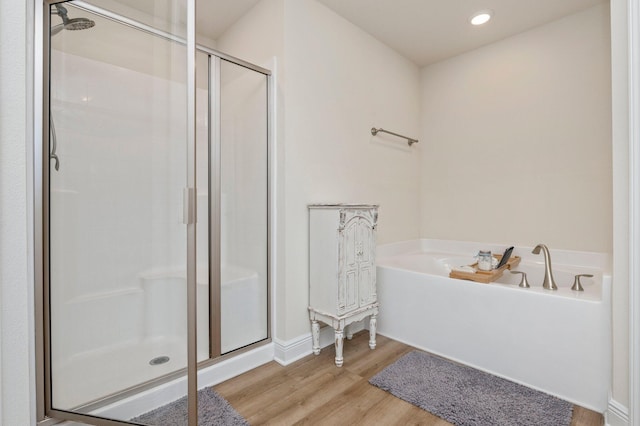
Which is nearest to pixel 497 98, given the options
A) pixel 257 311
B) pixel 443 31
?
pixel 443 31

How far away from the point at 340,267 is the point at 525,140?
2.01 meters

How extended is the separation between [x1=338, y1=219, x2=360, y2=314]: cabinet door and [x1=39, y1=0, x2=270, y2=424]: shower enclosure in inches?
39.7

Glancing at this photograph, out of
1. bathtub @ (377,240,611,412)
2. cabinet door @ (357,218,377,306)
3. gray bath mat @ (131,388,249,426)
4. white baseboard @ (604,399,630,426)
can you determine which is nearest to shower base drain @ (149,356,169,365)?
gray bath mat @ (131,388,249,426)

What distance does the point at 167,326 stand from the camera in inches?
52.0

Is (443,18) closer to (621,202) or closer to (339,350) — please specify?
(621,202)

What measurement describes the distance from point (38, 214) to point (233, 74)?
4.14 feet

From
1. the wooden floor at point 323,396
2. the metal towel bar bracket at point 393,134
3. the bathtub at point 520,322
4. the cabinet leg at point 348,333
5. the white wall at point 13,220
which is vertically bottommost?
the wooden floor at point 323,396

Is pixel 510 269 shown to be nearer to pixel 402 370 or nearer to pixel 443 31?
pixel 402 370

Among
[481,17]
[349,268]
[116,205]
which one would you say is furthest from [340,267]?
[481,17]

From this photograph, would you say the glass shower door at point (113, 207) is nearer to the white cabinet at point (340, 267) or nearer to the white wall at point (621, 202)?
the white cabinet at point (340, 267)

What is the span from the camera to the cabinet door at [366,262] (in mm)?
2201

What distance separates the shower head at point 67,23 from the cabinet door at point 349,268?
1.60 m

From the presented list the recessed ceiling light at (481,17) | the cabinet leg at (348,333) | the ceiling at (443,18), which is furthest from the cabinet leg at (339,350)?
the recessed ceiling light at (481,17)

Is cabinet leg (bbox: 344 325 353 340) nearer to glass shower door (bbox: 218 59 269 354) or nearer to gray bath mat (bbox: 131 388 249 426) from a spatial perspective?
glass shower door (bbox: 218 59 269 354)
